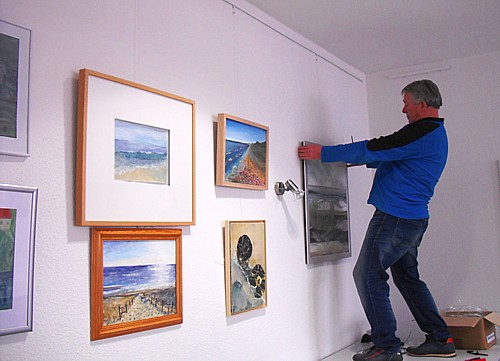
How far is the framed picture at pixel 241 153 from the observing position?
2291 mm

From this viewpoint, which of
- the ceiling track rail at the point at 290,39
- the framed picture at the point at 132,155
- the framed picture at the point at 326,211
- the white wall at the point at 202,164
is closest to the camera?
the white wall at the point at 202,164

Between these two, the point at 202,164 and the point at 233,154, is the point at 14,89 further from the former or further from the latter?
the point at 233,154

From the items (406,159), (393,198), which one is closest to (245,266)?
(393,198)

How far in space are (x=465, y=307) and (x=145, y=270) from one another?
2.33 metres

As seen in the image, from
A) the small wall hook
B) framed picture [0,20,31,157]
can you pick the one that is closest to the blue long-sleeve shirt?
the small wall hook

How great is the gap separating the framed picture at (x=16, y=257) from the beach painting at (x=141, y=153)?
36 cm

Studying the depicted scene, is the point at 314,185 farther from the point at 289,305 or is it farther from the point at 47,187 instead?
the point at 47,187

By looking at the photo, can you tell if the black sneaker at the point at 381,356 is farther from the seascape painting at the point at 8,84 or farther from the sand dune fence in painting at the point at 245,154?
the seascape painting at the point at 8,84

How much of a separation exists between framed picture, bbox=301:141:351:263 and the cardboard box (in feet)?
2.41

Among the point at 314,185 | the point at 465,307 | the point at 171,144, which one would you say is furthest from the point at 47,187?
the point at 465,307

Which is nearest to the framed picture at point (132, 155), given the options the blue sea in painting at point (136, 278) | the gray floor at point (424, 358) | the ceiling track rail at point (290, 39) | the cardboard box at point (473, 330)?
the blue sea in painting at point (136, 278)

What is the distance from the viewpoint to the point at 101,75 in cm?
175

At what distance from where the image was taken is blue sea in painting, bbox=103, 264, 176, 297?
68.6 inches

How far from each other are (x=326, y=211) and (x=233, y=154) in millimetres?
981
